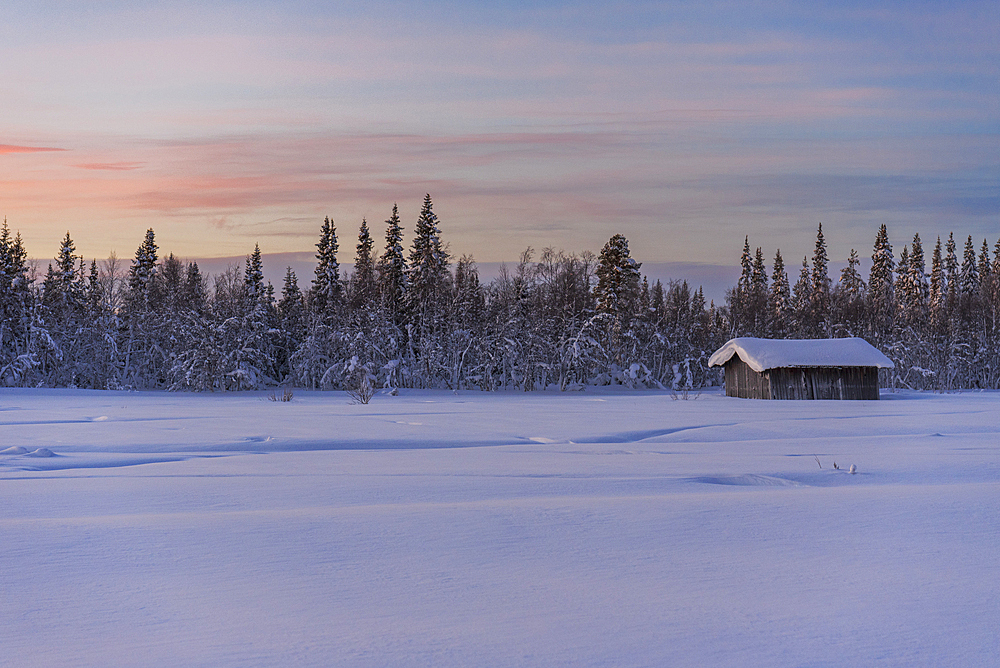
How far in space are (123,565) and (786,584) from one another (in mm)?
4536

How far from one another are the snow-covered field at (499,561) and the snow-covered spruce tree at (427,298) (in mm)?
43670

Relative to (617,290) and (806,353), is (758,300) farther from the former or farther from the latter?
(806,353)

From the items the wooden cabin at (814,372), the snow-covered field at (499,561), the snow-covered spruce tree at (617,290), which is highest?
the snow-covered spruce tree at (617,290)

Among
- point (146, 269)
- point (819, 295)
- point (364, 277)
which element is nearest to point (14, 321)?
point (146, 269)

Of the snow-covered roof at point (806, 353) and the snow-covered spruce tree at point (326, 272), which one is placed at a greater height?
the snow-covered spruce tree at point (326, 272)

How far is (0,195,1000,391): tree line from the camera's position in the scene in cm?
5562

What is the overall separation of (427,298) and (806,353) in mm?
26565

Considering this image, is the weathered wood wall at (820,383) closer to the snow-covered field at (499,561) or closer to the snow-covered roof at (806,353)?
the snow-covered roof at (806,353)

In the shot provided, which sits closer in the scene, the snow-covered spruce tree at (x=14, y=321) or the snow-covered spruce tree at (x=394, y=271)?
the snow-covered spruce tree at (x=14, y=321)

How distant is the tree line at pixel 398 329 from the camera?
5562 centimetres

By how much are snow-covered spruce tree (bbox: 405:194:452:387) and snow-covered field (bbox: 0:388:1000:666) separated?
4367 cm

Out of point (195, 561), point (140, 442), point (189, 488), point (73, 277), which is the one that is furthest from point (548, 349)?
point (195, 561)

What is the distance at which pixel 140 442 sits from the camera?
650 inches

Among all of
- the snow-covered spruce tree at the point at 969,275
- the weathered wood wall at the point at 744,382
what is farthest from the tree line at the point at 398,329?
the snow-covered spruce tree at the point at 969,275
